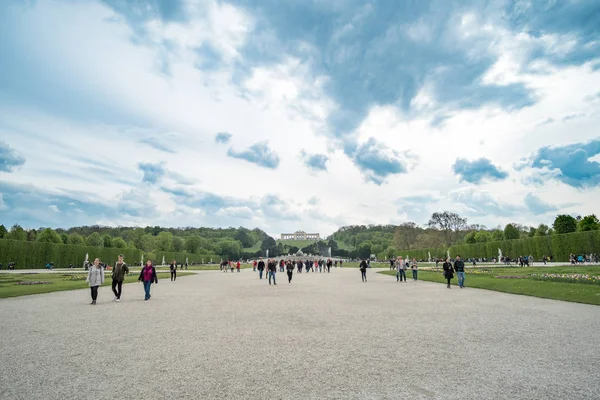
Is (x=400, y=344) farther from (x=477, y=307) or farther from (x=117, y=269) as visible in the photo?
(x=117, y=269)

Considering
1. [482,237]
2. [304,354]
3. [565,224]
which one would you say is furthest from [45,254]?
[482,237]

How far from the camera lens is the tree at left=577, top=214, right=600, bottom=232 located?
64.4 meters

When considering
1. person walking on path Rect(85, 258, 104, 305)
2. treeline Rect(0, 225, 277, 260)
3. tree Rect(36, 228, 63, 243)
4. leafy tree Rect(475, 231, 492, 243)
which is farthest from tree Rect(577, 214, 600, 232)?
tree Rect(36, 228, 63, 243)

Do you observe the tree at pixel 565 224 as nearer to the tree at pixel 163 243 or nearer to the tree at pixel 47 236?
the tree at pixel 47 236

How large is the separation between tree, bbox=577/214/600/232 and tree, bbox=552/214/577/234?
104 centimetres

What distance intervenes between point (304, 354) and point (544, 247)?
213ft

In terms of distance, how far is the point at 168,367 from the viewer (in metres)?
6.68

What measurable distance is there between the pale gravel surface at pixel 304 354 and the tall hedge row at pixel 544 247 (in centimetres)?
4673

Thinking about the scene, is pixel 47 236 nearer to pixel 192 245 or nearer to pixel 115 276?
pixel 192 245

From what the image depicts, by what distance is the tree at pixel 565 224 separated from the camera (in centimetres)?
6706

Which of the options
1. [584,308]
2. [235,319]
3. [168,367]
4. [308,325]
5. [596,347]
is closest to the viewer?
[168,367]

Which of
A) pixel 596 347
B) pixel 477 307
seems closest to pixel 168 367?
pixel 596 347

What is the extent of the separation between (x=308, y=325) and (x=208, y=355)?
3.90m

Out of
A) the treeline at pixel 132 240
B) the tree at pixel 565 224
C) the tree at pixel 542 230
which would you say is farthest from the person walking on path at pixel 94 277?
the tree at pixel 542 230
